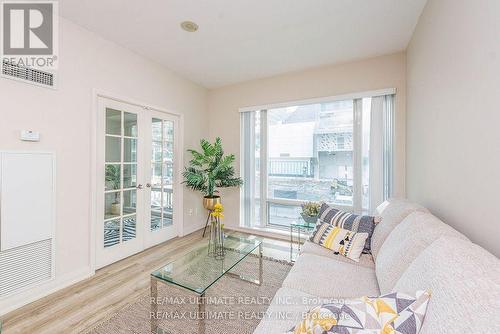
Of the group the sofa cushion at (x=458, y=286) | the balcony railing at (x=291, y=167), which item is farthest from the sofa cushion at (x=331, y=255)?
the balcony railing at (x=291, y=167)

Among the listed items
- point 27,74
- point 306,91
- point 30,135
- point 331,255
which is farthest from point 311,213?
point 27,74

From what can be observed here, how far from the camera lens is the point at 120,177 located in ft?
8.86

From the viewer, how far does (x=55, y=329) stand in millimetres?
1591

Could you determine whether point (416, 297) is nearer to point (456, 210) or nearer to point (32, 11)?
point (456, 210)

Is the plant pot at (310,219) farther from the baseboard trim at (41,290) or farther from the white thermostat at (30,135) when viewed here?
the white thermostat at (30,135)

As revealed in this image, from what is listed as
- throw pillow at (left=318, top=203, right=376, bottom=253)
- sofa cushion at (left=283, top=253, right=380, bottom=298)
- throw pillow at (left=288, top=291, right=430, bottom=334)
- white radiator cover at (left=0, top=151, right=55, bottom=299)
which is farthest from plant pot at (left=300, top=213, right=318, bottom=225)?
white radiator cover at (left=0, top=151, right=55, bottom=299)

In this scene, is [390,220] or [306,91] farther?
[306,91]

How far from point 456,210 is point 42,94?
11.1ft

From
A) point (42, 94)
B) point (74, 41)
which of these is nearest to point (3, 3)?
point (74, 41)

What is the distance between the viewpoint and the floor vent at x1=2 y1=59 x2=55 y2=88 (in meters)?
1.80

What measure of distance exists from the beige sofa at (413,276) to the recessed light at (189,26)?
8.12 feet

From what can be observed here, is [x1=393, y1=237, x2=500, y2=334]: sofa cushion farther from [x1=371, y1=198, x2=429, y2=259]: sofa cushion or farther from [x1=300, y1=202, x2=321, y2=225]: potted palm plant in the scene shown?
[x1=300, y1=202, x2=321, y2=225]: potted palm plant

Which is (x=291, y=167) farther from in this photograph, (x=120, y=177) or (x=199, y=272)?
(x=120, y=177)

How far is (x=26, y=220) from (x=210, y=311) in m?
1.76
